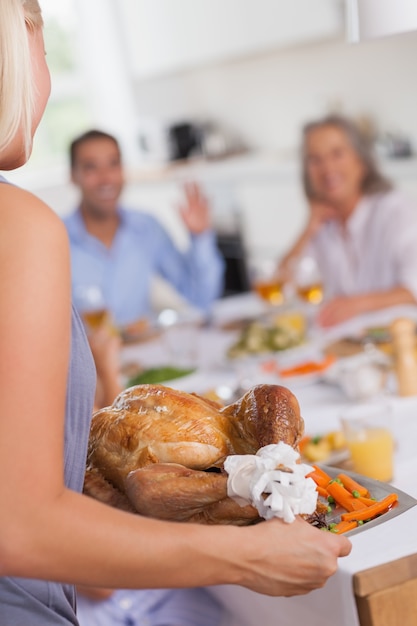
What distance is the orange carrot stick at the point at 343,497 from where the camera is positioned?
116cm

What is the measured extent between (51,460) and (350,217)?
9.35ft

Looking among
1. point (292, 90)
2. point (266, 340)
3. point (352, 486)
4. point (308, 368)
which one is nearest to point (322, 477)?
point (352, 486)

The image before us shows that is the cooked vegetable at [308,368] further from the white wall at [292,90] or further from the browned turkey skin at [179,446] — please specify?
the white wall at [292,90]

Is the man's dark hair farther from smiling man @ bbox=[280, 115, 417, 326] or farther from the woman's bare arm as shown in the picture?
the woman's bare arm

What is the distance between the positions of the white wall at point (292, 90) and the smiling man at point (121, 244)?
3.96 ft

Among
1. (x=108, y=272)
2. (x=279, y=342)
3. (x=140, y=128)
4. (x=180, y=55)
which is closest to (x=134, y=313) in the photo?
(x=108, y=272)

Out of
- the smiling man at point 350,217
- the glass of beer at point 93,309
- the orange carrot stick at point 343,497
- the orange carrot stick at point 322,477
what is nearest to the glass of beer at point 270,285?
the smiling man at point 350,217

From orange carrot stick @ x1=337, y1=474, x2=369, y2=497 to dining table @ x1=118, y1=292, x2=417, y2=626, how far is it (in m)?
0.05

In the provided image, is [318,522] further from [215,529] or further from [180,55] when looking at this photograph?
[180,55]

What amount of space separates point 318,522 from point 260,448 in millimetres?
121

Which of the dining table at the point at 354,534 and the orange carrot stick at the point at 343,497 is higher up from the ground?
the orange carrot stick at the point at 343,497

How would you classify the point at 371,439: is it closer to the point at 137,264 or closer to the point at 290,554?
the point at 290,554

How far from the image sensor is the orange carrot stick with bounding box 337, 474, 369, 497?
1.20 m

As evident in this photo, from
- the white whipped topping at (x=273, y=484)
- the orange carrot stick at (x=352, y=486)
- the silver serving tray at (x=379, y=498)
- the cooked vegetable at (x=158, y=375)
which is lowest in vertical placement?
the cooked vegetable at (x=158, y=375)
